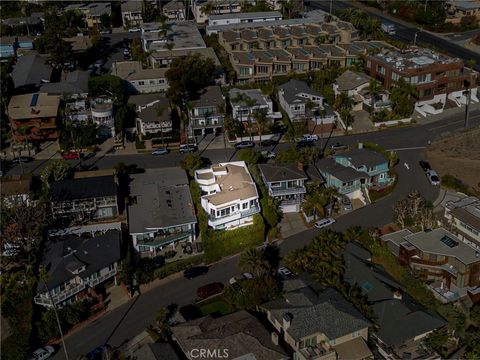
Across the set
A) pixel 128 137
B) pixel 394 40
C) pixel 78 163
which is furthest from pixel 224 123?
pixel 394 40

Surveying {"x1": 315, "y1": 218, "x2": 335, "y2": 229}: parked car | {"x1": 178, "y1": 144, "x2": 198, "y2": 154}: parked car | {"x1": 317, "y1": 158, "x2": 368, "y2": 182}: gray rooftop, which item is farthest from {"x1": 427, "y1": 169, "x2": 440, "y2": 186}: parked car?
{"x1": 178, "y1": 144, "x2": 198, "y2": 154}: parked car

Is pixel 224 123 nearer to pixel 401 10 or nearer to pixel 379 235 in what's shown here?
pixel 379 235

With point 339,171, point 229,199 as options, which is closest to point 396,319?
point 229,199

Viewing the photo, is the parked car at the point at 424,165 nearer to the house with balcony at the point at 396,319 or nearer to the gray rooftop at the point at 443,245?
the gray rooftop at the point at 443,245

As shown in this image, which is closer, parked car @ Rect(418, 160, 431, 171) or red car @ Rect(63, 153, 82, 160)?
parked car @ Rect(418, 160, 431, 171)

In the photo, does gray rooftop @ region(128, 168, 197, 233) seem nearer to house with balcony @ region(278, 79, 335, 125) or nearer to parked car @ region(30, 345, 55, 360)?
parked car @ region(30, 345, 55, 360)

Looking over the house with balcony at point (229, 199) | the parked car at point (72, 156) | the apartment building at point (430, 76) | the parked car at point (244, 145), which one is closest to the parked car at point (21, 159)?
the parked car at point (72, 156)
